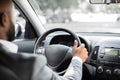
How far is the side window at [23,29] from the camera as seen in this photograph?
4648mm

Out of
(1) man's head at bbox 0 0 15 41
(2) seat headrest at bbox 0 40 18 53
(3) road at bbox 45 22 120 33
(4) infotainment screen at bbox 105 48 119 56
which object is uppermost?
(1) man's head at bbox 0 0 15 41

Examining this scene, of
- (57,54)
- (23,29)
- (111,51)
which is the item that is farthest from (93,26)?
(57,54)

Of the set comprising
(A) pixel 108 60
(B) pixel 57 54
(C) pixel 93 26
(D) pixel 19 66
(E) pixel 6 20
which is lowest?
(C) pixel 93 26

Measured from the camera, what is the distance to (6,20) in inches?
94.1

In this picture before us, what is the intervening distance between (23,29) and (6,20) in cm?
247

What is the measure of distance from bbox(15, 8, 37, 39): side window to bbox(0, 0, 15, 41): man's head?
2111 millimetres

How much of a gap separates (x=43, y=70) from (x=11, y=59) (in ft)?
0.70

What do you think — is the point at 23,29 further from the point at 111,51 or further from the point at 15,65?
the point at 15,65

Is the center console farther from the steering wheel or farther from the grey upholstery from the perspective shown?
the grey upholstery

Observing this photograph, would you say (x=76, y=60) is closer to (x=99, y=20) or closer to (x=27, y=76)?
(x=27, y=76)

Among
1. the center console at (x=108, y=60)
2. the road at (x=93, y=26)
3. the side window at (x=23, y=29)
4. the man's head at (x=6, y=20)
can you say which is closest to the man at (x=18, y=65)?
the man's head at (x=6, y=20)

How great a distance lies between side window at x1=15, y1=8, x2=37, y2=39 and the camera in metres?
4.65

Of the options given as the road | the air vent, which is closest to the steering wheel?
the air vent

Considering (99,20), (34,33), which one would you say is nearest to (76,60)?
(34,33)
